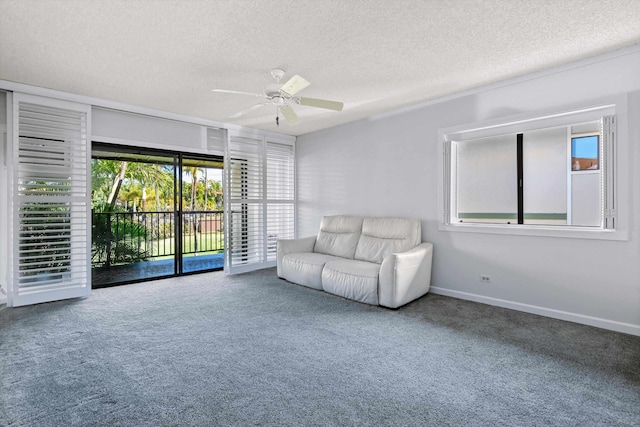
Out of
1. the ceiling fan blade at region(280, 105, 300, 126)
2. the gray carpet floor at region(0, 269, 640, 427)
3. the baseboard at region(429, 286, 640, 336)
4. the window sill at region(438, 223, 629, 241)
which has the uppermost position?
the ceiling fan blade at region(280, 105, 300, 126)

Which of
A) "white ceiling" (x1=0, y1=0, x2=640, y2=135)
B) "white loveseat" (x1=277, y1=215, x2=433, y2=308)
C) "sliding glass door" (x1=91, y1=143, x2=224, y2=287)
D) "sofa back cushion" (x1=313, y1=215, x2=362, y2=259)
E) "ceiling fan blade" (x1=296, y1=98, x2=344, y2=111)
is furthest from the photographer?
"sliding glass door" (x1=91, y1=143, x2=224, y2=287)

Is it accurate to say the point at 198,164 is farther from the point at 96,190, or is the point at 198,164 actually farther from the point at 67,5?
the point at 67,5

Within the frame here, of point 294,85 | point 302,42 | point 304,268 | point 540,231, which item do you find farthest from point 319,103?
point 540,231

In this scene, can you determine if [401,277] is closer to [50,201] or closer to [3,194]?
[50,201]

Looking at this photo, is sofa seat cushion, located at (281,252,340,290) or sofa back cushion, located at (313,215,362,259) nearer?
sofa seat cushion, located at (281,252,340,290)

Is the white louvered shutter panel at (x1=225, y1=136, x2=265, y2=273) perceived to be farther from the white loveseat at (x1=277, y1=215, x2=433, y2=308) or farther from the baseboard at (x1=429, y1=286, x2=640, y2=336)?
the baseboard at (x1=429, y1=286, x2=640, y2=336)

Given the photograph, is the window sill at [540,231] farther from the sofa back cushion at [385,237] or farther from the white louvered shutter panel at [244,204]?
the white louvered shutter panel at [244,204]

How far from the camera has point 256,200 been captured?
561 centimetres

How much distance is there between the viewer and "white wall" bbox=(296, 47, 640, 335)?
110 inches

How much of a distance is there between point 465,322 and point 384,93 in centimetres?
266

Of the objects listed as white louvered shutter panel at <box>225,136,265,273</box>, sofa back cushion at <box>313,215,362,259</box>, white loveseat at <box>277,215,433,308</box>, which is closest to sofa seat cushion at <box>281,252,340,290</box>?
white loveseat at <box>277,215,433,308</box>

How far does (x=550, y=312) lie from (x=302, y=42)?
3.45 metres

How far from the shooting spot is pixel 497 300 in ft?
11.7

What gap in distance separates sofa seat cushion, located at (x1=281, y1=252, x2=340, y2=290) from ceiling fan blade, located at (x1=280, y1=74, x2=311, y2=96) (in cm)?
218
